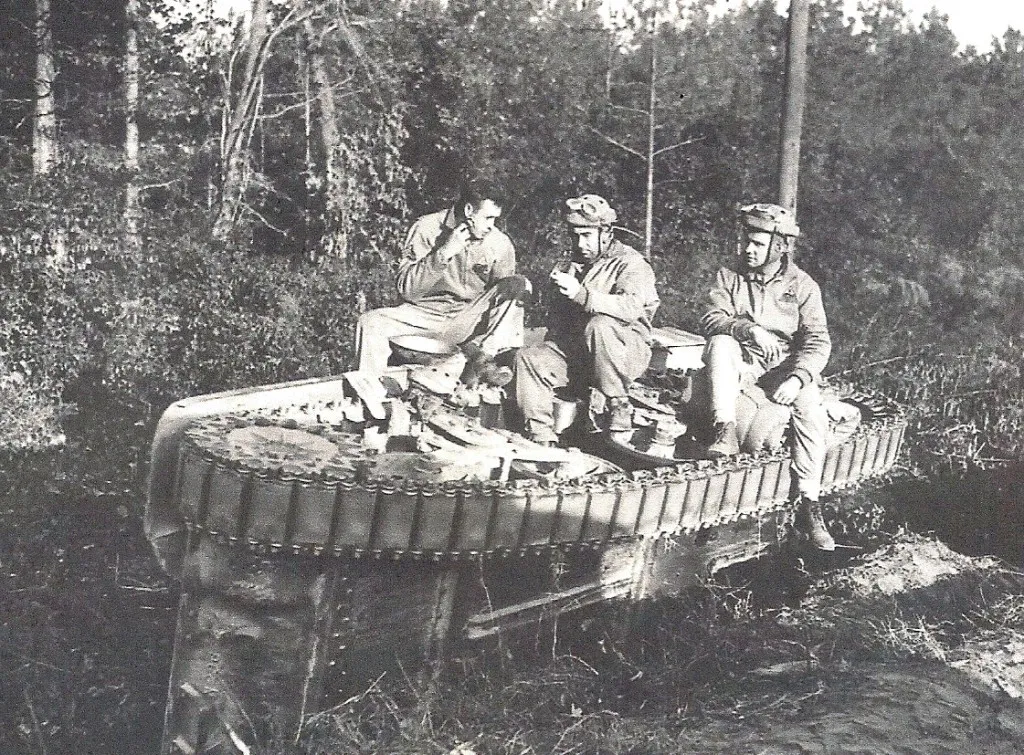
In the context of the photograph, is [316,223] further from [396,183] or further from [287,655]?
[287,655]

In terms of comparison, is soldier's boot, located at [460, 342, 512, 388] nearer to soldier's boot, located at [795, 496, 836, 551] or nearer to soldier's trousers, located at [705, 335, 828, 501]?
soldier's trousers, located at [705, 335, 828, 501]

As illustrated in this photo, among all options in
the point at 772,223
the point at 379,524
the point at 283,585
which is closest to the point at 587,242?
the point at 772,223

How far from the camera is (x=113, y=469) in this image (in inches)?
379

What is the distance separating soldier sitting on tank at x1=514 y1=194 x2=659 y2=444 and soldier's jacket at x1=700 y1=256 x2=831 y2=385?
47cm

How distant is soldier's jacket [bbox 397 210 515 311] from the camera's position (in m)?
7.42

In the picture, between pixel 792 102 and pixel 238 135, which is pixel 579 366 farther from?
pixel 238 135

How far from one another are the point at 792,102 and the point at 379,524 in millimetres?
7966

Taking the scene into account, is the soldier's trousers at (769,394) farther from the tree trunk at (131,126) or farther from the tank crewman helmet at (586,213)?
the tree trunk at (131,126)

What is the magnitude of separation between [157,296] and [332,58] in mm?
4404

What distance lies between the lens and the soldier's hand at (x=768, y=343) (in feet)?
21.4

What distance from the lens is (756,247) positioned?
659 cm

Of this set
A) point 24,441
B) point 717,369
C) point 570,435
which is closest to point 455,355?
point 570,435

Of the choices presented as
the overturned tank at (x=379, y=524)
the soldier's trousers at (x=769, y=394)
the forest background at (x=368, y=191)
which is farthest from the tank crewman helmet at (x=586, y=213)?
the forest background at (x=368, y=191)

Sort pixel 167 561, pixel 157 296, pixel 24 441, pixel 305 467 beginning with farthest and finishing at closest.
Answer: pixel 157 296 < pixel 24 441 < pixel 167 561 < pixel 305 467
